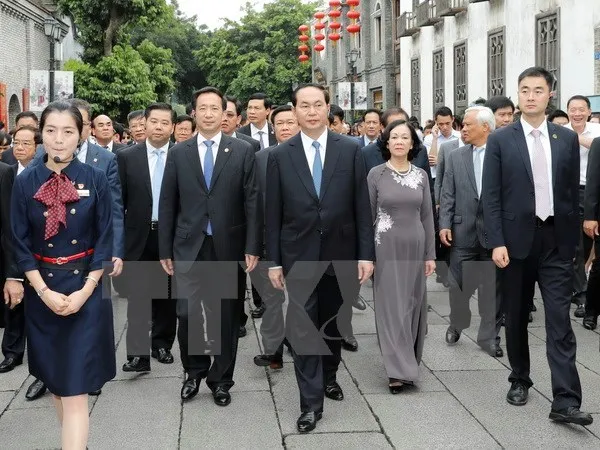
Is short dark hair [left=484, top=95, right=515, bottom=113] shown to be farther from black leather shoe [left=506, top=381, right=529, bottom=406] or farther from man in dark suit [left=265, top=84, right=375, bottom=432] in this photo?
black leather shoe [left=506, top=381, right=529, bottom=406]

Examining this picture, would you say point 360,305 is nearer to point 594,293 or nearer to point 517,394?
point 594,293

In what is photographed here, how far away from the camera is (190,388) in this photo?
5.40m

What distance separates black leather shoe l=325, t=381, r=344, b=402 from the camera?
5.37 meters

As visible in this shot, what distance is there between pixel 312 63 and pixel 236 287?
153 ft

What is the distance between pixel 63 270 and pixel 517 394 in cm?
283

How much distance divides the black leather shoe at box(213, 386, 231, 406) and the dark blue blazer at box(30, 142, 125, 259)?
3.49 ft

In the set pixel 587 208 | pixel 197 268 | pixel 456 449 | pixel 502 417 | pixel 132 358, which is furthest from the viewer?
pixel 587 208

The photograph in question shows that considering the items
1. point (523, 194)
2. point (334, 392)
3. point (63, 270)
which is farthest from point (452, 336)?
point (63, 270)

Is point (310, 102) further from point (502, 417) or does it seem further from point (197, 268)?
point (502, 417)

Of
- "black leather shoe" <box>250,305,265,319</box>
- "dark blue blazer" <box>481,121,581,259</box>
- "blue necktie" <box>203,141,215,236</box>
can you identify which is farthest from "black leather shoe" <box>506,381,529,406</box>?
"black leather shoe" <box>250,305,265,319</box>

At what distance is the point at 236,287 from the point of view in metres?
5.49

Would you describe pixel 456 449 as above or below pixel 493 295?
below

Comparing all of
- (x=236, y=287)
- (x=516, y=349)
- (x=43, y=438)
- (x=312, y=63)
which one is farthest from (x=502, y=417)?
(x=312, y=63)

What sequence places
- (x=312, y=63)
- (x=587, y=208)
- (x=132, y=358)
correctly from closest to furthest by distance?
(x=132, y=358) → (x=587, y=208) → (x=312, y=63)
